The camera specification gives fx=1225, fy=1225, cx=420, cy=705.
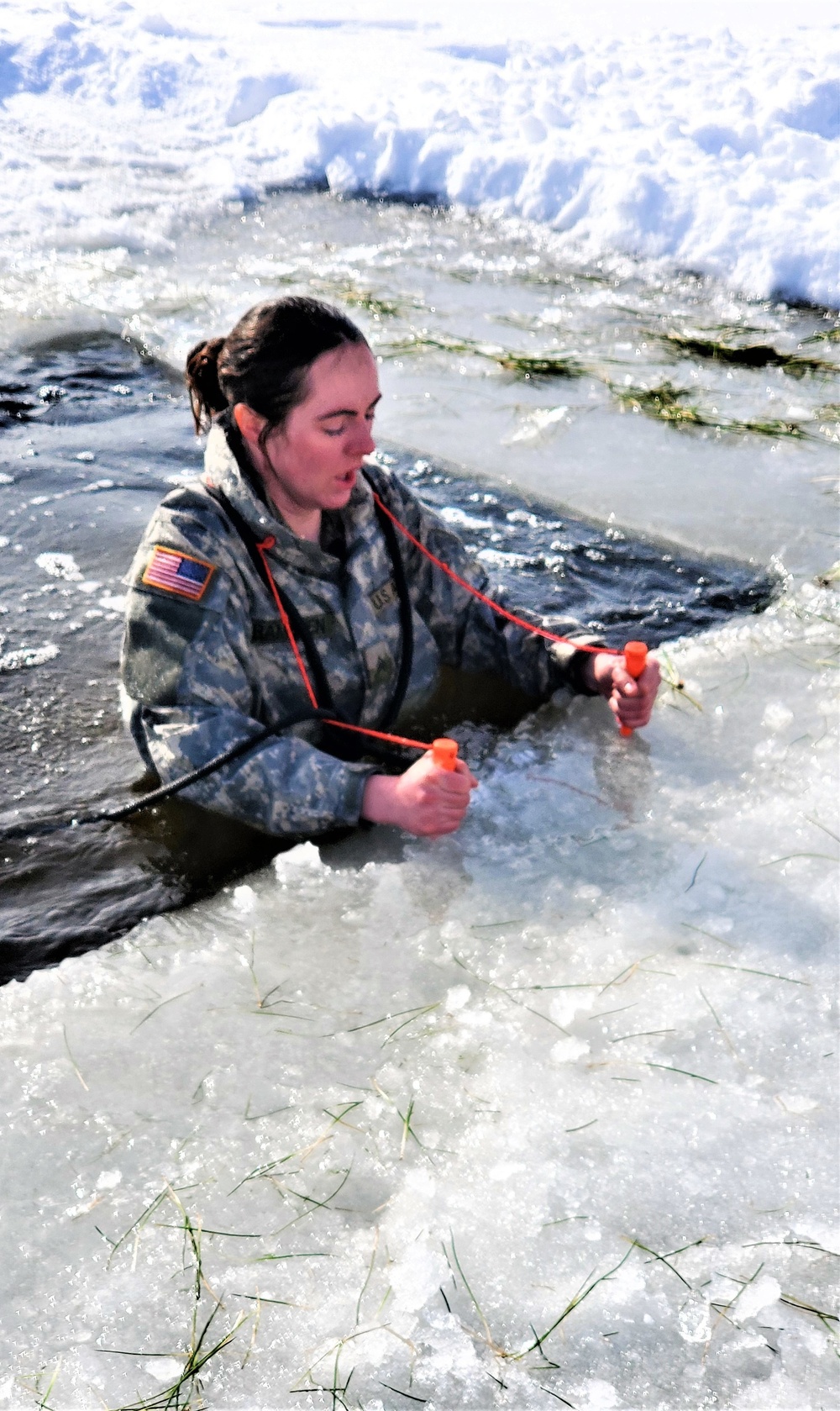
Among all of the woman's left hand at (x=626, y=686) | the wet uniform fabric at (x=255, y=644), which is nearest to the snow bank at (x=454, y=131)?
the woman's left hand at (x=626, y=686)

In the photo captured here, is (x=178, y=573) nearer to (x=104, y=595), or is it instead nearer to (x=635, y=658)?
(x=635, y=658)

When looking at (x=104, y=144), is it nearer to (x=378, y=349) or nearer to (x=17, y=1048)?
(x=378, y=349)

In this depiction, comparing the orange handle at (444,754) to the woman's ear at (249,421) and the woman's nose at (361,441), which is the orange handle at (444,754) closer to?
the woman's nose at (361,441)

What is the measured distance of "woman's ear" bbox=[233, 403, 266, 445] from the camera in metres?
2.47

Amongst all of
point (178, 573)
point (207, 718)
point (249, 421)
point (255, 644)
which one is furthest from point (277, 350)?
point (207, 718)

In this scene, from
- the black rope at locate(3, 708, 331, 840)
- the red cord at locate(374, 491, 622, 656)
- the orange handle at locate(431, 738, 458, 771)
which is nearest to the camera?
the orange handle at locate(431, 738, 458, 771)

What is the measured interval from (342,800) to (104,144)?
810cm

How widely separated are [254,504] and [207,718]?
Result: 1.46 feet

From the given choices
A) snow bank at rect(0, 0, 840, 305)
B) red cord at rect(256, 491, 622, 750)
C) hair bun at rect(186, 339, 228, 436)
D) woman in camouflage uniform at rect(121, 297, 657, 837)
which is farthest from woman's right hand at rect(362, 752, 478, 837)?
snow bank at rect(0, 0, 840, 305)

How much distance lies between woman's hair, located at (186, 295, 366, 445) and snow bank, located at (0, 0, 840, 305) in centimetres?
429

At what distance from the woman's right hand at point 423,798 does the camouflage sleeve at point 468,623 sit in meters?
0.66

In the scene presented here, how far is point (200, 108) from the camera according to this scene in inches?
392

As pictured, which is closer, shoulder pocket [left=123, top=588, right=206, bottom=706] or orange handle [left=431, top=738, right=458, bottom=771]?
orange handle [left=431, top=738, right=458, bottom=771]

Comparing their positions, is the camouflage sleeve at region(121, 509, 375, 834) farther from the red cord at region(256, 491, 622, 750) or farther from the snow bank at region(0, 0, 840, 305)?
the snow bank at region(0, 0, 840, 305)
